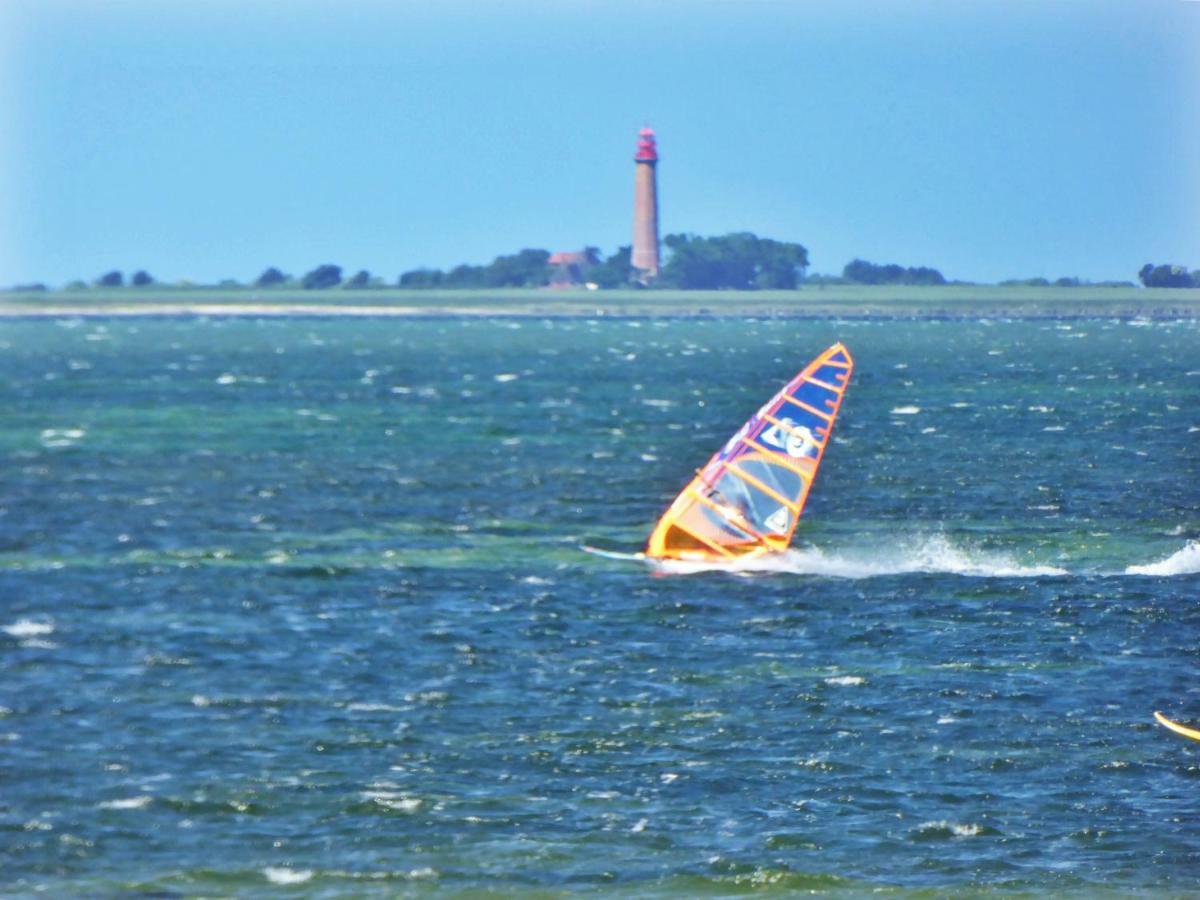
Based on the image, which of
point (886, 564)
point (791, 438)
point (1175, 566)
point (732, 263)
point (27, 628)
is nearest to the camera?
point (27, 628)

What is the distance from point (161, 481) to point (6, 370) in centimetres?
6434

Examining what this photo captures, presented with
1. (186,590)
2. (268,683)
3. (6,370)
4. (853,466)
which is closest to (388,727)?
(268,683)

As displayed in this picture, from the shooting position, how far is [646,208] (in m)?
36.7

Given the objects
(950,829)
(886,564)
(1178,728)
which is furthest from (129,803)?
(886,564)

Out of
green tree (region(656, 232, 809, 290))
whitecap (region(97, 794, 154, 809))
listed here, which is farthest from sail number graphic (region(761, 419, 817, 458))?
whitecap (region(97, 794, 154, 809))

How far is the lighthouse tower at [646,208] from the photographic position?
29.7 meters

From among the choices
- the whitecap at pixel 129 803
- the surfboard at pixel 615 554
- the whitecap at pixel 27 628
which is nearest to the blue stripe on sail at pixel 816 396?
the surfboard at pixel 615 554

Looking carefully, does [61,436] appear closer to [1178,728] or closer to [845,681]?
[845,681]

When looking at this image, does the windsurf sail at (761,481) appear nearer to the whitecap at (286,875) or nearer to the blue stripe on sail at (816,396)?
the blue stripe on sail at (816,396)

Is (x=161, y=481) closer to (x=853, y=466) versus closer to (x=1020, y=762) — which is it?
(x=853, y=466)

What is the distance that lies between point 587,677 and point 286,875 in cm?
823

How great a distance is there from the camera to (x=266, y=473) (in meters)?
55.3

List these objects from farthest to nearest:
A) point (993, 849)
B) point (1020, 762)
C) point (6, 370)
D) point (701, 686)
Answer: point (6, 370), point (701, 686), point (1020, 762), point (993, 849)

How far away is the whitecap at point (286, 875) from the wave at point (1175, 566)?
18976 millimetres
